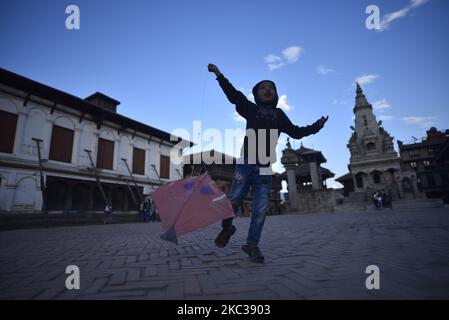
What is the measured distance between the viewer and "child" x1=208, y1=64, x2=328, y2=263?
284 centimetres

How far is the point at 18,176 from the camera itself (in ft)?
47.1

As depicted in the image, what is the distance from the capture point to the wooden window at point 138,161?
21.8 meters

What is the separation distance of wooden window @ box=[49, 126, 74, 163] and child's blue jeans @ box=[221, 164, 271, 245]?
17.6 meters

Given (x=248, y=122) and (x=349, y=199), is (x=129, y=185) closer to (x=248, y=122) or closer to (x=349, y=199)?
(x=248, y=122)

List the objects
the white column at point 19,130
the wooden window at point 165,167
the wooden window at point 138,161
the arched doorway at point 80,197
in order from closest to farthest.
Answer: the white column at point 19,130, the arched doorway at point 80,197, the wooden window at point 138,161, the wooden window at point 165,167

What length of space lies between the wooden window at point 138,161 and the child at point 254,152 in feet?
66.7

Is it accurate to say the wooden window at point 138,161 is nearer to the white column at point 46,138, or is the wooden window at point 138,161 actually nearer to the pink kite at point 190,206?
the white column at point 46,138

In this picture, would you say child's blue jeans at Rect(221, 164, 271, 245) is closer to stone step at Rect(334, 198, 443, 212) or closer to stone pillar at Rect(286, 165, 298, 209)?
stone pillar at Rect(286, 165, 298, 209)

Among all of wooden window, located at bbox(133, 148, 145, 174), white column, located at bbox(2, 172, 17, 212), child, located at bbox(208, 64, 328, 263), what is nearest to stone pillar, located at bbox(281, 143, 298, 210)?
wooden window, located at bbox(133, 148, 145, 174)

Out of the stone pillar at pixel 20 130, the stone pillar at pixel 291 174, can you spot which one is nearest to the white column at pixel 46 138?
the stone pillar at pixel 20 130

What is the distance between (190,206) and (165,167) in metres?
22.6
